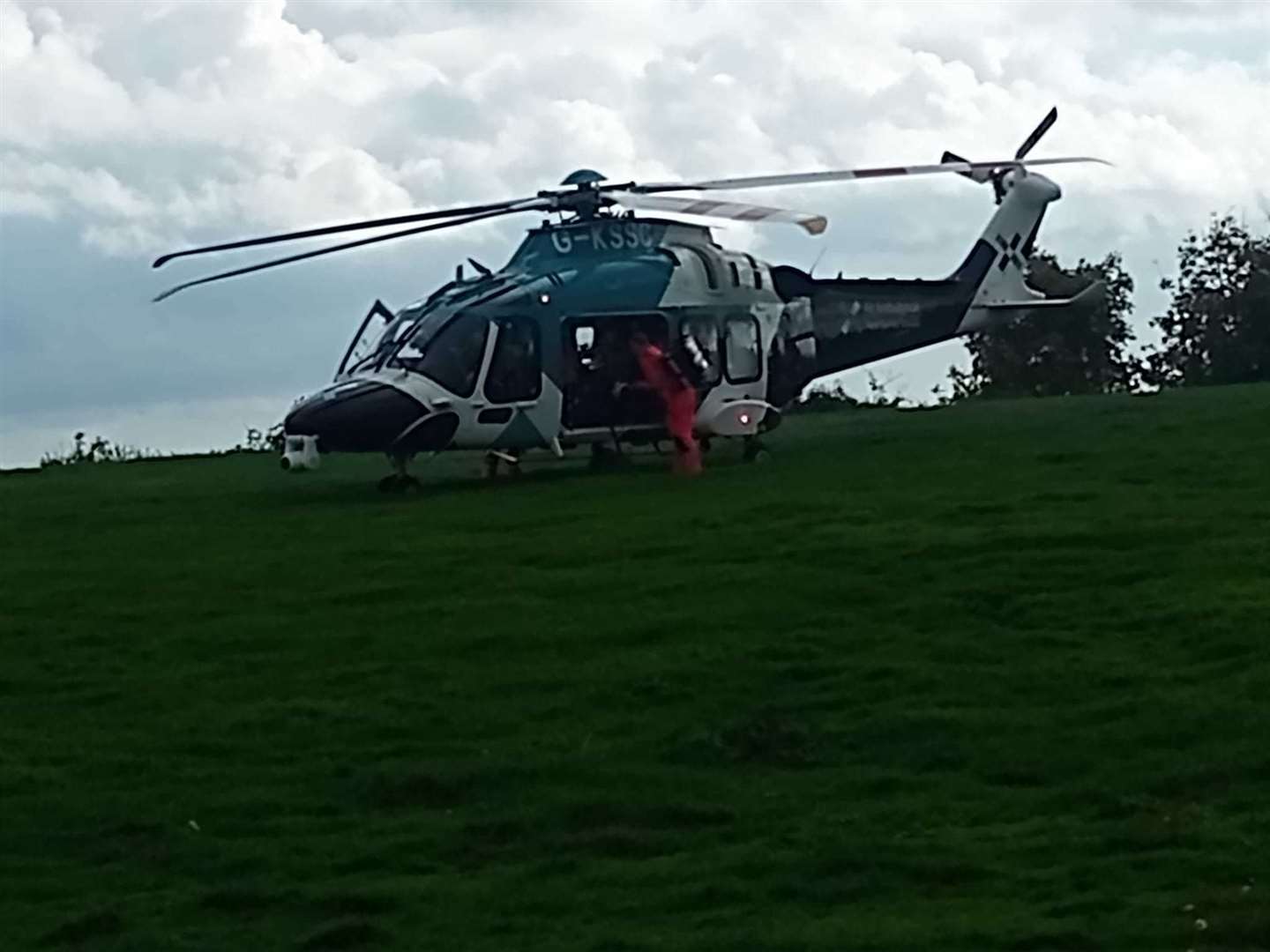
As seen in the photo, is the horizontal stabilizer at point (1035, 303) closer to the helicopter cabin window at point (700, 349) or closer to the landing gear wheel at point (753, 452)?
the landing gear wheel at point (753, 452)

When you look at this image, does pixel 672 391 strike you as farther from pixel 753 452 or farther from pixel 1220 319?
pixel 1220 319

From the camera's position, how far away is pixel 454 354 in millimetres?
22969

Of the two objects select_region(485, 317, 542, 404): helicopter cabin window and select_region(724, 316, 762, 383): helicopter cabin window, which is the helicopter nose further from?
select_region(724, 316, 762, 383): helicopter cabin window

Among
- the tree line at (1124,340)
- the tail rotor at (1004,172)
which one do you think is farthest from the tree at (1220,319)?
the tail rotor at (1004,172)

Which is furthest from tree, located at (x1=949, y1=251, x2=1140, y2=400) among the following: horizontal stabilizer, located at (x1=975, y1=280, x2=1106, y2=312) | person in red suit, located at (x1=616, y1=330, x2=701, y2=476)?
person in red suit, located at (x1=616, y1=330, x2=701, y2=476)

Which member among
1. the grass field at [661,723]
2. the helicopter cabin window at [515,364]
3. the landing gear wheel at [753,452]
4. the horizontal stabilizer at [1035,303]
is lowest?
the grass field at [661,723]

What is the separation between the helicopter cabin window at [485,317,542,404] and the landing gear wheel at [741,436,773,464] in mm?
2661

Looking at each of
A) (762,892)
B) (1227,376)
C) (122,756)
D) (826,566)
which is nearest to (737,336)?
(826,566)

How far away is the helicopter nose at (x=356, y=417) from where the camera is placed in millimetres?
22344

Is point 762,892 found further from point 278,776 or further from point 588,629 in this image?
point 588,629

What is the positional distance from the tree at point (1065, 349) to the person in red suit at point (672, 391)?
1936 centimetres

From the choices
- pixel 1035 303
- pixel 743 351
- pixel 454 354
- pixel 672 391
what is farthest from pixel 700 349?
pixel 1035 303

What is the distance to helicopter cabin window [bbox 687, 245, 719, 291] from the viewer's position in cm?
2475

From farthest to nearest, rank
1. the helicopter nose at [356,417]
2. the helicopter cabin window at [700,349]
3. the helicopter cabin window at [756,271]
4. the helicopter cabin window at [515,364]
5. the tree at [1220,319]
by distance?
the tree at [1220,319] → the helicopter cabin window at [756,271] → the helicopter cabin window at [700,349] → the helicopter cabin window at [515,364] → the helicopter nose at [356,417]
